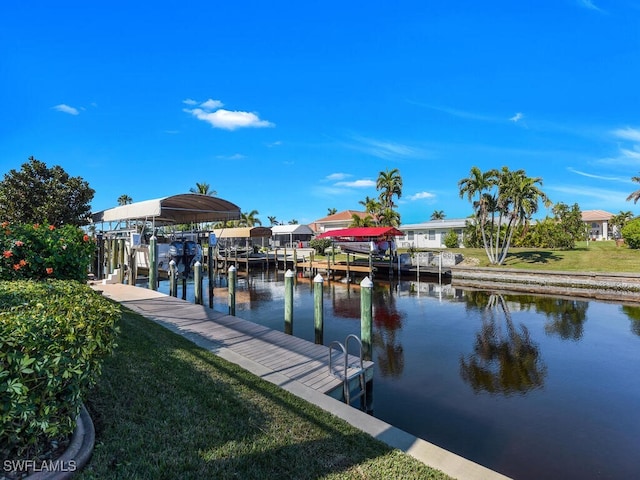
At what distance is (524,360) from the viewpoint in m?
9.30

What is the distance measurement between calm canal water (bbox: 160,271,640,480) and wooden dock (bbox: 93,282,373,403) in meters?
1.37

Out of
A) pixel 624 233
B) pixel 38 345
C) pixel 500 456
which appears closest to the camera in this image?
pixel 38 345

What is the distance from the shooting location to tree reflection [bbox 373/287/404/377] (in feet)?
29.0

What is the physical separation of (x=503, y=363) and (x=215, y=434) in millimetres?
7976

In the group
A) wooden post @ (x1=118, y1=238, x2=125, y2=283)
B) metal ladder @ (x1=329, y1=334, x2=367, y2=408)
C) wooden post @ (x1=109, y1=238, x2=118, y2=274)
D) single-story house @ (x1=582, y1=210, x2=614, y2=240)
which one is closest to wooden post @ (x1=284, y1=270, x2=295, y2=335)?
metal ladder @ (x1=329, y1=334, x2=367, y2=408)

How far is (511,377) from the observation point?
820cm

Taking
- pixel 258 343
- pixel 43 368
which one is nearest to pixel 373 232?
pixel 258 343

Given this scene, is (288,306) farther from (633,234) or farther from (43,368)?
(633,234)

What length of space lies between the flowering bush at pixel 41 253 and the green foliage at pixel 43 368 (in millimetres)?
3794

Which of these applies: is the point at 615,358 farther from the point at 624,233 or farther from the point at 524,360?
the point at 624,233

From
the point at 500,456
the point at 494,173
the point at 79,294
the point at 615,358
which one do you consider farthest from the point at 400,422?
the point at 494,173

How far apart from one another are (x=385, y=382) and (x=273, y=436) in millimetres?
4764

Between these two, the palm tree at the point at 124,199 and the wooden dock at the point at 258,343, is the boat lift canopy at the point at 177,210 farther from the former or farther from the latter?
the palm tree at the point at 124,199

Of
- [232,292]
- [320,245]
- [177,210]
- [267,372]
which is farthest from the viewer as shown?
[320,245]
